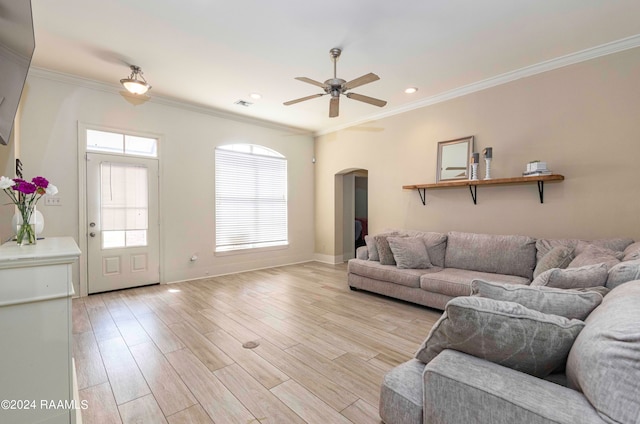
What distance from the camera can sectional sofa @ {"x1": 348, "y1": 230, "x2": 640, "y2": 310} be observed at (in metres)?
2.96

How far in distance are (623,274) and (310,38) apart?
120 inches

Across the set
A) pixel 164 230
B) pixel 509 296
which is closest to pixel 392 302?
pixel 509 296

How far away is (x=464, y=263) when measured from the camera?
12.5ft

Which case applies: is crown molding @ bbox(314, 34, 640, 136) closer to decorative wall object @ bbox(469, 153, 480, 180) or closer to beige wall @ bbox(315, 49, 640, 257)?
beige wall @ bbox(315, 49, 640, 257)

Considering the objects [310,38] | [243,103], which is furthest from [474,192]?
[243,103]

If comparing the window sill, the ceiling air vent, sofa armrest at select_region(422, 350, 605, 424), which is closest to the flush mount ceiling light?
the ceiling air vent

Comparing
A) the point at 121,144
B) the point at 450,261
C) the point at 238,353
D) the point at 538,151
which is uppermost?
the point at 121,144

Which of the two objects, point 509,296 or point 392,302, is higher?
point 509,296

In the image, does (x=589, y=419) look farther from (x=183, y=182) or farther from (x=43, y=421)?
(x=183, y=182)

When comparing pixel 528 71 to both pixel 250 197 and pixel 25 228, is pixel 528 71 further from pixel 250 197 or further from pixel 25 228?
pixel 25 228

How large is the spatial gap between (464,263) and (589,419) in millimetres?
3217

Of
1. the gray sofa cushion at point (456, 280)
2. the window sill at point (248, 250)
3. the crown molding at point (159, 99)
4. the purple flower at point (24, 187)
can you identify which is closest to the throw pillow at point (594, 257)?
the gray sofa cushion at point (456, 280)

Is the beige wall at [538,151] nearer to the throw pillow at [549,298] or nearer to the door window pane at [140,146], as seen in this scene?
the throw pillow at [549,298]

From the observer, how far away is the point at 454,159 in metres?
4.33
